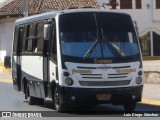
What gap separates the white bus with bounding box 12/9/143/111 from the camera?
14.1 meters

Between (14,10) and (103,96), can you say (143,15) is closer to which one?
(14,10)

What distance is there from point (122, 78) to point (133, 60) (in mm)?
608

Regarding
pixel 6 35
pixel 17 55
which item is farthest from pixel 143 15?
pixel 17 55

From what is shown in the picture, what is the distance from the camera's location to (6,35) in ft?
158

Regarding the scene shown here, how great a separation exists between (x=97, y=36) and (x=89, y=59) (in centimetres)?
85

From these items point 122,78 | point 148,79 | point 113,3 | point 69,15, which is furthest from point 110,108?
point 113,3

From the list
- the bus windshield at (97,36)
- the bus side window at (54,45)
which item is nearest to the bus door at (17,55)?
the bus side window at (54,45)

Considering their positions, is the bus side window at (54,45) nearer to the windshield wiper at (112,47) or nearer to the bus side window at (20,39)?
the windshield wiper at (112,47)

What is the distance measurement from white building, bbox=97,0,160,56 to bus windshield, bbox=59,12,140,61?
36377 mm

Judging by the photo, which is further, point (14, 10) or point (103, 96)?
point (14, 10)

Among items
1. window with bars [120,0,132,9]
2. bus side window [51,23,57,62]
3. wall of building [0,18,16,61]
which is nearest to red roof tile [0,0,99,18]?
wall of building [0,18,16,61]

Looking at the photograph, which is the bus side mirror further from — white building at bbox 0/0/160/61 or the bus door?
white building at bbox 0/0/160/61

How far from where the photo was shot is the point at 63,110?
14898 mm

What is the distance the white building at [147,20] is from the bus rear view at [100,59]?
3649 cm
